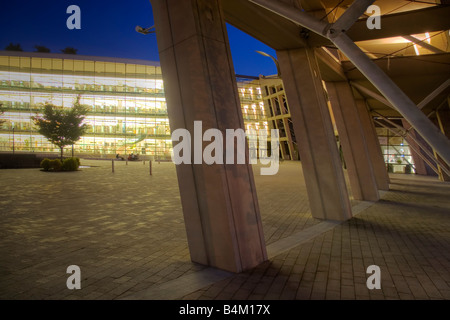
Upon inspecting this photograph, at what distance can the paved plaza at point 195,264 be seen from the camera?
3.49 metres

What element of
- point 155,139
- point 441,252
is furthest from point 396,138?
point 155,139

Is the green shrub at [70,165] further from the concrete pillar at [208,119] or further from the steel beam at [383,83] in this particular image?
the steel beam at [383,83]

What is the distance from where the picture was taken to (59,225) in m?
6.73

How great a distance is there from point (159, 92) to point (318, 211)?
187ft

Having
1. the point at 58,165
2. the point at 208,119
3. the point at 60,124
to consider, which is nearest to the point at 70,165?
the point at 58,165

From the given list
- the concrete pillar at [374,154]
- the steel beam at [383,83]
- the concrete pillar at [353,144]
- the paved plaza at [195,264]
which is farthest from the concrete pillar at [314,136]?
the concrete pillar at [374,154]

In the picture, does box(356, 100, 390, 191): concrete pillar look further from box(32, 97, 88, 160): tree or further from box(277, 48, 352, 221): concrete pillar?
box(32, 97, 88, 160): tree

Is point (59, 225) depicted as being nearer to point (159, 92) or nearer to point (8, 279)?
point (8, 279)

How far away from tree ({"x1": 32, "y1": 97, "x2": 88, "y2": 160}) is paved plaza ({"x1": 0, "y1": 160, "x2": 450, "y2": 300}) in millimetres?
23264

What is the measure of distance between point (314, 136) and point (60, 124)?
96.0 ft

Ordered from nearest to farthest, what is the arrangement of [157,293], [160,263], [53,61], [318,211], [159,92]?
[157,293] → [160,263] → [318,211] → [53,61] → [159,92]

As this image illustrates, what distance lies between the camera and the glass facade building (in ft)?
170

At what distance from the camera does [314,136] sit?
8.07 metres

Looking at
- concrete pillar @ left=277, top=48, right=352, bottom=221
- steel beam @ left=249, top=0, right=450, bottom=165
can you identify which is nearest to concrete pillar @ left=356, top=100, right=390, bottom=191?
concrete pillar @ left=277, top=48, right=352, bottom=221
